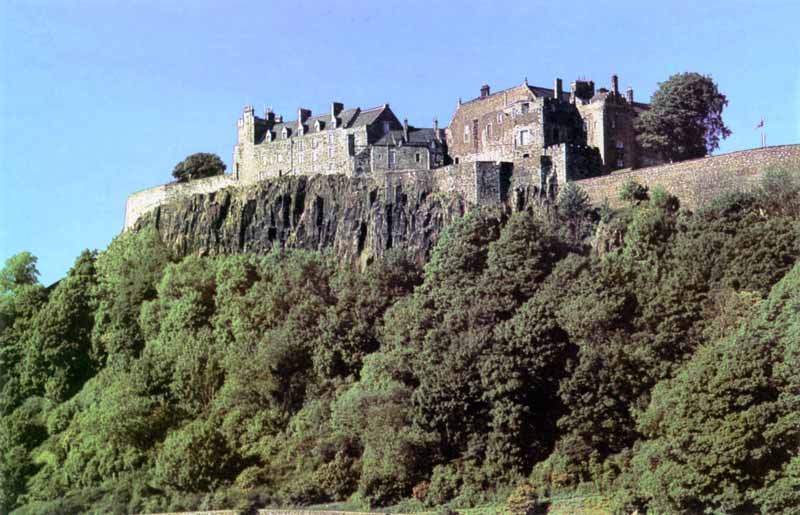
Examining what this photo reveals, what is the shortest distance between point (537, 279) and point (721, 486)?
49.5 ft

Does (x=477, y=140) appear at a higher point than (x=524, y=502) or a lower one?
higher

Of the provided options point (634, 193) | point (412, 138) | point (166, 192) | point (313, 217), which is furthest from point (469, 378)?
point (166, 192)

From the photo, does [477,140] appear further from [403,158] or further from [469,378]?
[469,378]

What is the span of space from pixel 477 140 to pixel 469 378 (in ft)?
73.9

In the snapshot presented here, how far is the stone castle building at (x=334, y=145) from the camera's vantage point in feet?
226

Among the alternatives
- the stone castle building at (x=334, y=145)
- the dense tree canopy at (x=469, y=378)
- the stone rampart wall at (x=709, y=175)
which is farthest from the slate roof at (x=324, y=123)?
the stone rampart wall at (x=709, y=175)

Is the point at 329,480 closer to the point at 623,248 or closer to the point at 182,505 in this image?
the point at 182,505

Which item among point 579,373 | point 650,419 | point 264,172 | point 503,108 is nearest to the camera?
point 650,419

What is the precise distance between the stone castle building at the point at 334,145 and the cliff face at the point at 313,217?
217cm

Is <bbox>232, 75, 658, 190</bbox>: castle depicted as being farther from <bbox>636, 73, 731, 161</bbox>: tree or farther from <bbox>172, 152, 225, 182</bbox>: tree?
<bbox>172, 152, 225, 182</bbox>: tree

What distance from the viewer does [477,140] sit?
225 ft

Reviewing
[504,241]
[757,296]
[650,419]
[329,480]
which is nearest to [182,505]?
[329,480]

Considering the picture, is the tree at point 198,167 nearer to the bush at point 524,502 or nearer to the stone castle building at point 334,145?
the stone castle building at point 334,145

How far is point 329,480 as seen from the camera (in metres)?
→ 51.8
